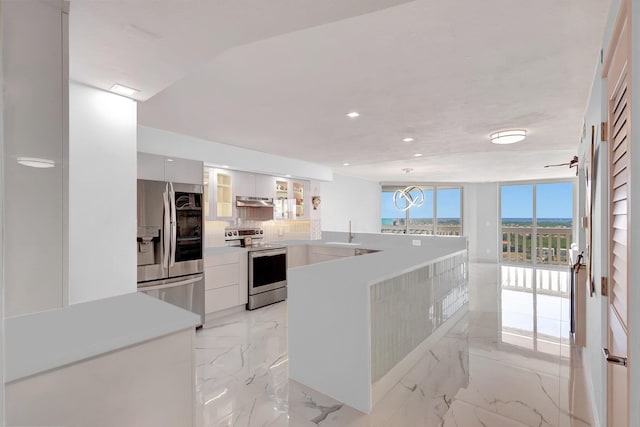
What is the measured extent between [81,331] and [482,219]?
392 inches

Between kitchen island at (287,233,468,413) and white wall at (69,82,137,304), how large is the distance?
4.40 ft

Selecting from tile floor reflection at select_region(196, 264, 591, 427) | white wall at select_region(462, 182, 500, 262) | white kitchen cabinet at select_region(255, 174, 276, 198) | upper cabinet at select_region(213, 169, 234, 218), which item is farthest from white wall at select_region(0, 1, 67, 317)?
white wall at select_region(462, 182, 500, 262)

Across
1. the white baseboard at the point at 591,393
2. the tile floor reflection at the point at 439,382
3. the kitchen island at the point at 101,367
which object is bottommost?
the tile floor reflection at the point at 439,382

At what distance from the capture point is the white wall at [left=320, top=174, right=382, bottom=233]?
722 cm

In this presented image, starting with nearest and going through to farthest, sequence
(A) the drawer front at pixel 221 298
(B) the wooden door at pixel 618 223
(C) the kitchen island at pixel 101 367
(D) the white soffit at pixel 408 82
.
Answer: (C) the kitchen island at pixel 101 367 < (B) the wooden door at pixel 618 223 < (D) the white soffit at pixel 408 82 < (A) the drawer front at pixel 221 298

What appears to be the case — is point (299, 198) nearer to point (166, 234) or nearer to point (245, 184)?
point (245, 184)

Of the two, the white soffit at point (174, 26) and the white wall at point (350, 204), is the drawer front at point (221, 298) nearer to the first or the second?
the white soffit at point (174, 26)

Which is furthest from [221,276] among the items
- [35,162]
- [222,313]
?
[35,162]

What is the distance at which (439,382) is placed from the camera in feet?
8.21

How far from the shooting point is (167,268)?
139 inches

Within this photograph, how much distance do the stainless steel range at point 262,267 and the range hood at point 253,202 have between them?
383 mm

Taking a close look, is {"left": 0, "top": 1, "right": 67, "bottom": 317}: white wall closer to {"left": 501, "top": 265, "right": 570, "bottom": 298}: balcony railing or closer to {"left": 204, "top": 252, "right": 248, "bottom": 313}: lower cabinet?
{"left": 204, "top": 252, "right": 248, "bottom": 313}: lower cabinet

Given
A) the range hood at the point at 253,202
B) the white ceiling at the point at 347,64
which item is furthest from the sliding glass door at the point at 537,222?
the range hood at the point at 253,202

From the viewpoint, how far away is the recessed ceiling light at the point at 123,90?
2287 mm
